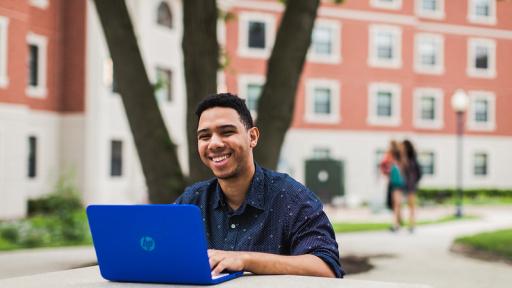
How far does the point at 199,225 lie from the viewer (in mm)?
2848

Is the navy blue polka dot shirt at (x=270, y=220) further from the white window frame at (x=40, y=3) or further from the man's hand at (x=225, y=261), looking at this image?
the white window frame at (x=40, y=3)

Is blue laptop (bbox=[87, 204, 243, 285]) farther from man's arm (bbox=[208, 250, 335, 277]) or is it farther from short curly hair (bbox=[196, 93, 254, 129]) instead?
short curly hair (bbox=[196, 93, 254, 129])

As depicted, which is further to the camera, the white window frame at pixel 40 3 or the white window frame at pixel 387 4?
the white window frame at pixel 387 4

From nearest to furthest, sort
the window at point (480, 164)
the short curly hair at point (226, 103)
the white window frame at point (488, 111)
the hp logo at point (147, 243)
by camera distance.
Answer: the hp logo at point (147, 243) → the short curly hair at point (226, 103) → the window at point (480, 164) → the white window frame at point (488, 111)

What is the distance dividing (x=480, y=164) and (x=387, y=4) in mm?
9720

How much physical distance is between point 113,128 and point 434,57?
1956cm

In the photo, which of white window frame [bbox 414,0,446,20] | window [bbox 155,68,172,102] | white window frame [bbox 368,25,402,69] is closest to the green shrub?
white window frame [bbox 368,25,402,69]

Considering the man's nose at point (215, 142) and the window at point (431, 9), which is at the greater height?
the window at point (431, 9)

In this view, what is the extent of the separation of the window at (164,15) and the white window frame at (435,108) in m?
14.9

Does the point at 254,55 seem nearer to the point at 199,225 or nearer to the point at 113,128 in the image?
the point at 113,128

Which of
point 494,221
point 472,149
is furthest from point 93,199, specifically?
point 472,149

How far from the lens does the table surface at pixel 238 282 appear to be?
2846 mm

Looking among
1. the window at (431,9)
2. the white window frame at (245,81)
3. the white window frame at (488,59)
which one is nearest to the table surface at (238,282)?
the white window frame at (245,81)

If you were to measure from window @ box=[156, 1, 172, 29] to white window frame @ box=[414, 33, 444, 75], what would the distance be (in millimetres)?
14759
